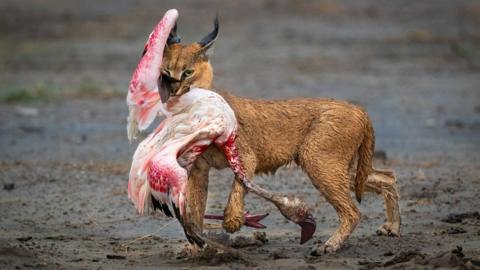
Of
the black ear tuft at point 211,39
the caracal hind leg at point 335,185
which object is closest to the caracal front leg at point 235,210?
the caracal hind leg at point 335,185

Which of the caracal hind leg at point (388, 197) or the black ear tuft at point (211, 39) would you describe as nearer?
the black ear tuft at point (211, 39)

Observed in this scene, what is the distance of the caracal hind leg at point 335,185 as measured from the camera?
880 cm

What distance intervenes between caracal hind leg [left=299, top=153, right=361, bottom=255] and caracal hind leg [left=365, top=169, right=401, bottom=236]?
2.15 ft

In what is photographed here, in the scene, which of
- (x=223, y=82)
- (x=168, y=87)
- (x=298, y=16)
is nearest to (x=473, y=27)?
(x=298, y=16)

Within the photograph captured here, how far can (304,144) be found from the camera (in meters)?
8.91

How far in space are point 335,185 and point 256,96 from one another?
9559 millimetres

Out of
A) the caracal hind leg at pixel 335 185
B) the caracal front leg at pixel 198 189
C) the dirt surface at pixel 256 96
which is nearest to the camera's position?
the caracal front leg at pixel 198 189

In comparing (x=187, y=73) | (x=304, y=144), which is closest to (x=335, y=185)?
(x=304, y=144)

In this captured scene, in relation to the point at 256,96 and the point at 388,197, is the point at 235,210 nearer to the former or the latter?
the point at 388,197

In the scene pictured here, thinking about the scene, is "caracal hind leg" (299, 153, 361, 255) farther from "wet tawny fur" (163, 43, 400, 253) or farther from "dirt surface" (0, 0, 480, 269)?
"dirt surface" (0, 0, 480, 269)

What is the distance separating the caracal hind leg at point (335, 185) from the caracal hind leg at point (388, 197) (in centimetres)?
66

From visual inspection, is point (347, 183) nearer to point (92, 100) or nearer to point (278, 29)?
point (92, 100)

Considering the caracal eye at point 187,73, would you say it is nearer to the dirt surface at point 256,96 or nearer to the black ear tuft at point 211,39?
the black ear tuft at point 211,39

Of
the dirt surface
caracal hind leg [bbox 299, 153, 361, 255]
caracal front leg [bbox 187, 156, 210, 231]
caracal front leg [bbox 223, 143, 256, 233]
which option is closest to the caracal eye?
caracal front leg [bbox 187, 156, 210, 231]
